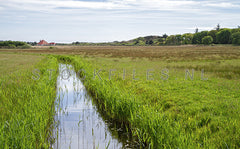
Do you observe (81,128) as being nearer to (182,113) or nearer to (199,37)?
(182,113)

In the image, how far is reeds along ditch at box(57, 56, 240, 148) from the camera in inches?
209

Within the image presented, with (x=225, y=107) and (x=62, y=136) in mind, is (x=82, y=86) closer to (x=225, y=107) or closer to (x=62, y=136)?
(x=62, y=136)

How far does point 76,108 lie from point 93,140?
3.44 metres

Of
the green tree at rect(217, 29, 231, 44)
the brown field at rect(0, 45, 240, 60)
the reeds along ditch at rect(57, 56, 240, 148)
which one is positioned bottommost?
the reeds along ditch at rect(57, 56, 240, 148)

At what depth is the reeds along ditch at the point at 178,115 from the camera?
5301mm

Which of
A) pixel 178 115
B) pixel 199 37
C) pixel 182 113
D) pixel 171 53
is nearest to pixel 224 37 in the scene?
pixel 199 37

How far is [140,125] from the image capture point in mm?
6254

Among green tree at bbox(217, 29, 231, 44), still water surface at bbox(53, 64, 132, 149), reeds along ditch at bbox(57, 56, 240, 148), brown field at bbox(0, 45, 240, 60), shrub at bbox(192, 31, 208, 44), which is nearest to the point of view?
reeds along ditch at bbox(57, 56, 240, 148)

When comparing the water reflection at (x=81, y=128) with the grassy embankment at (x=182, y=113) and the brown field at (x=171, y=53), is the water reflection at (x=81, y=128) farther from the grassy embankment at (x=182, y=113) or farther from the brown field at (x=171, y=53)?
the brown field at (x=171, y=53)

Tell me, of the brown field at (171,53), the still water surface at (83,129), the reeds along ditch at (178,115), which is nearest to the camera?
the reeds along ditch at (178,115)

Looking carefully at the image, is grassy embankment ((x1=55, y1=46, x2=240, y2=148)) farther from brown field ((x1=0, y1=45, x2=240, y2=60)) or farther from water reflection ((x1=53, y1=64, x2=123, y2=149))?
brown field ((x1=0, y1=45, x2=240, y2=60))

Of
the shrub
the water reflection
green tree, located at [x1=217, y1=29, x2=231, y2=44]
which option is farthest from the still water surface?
the shrub

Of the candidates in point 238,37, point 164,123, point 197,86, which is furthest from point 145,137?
point 238,37

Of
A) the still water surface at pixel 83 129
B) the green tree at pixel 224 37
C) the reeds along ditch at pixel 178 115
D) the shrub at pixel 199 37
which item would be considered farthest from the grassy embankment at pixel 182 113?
the shrub at pixel 199 37
